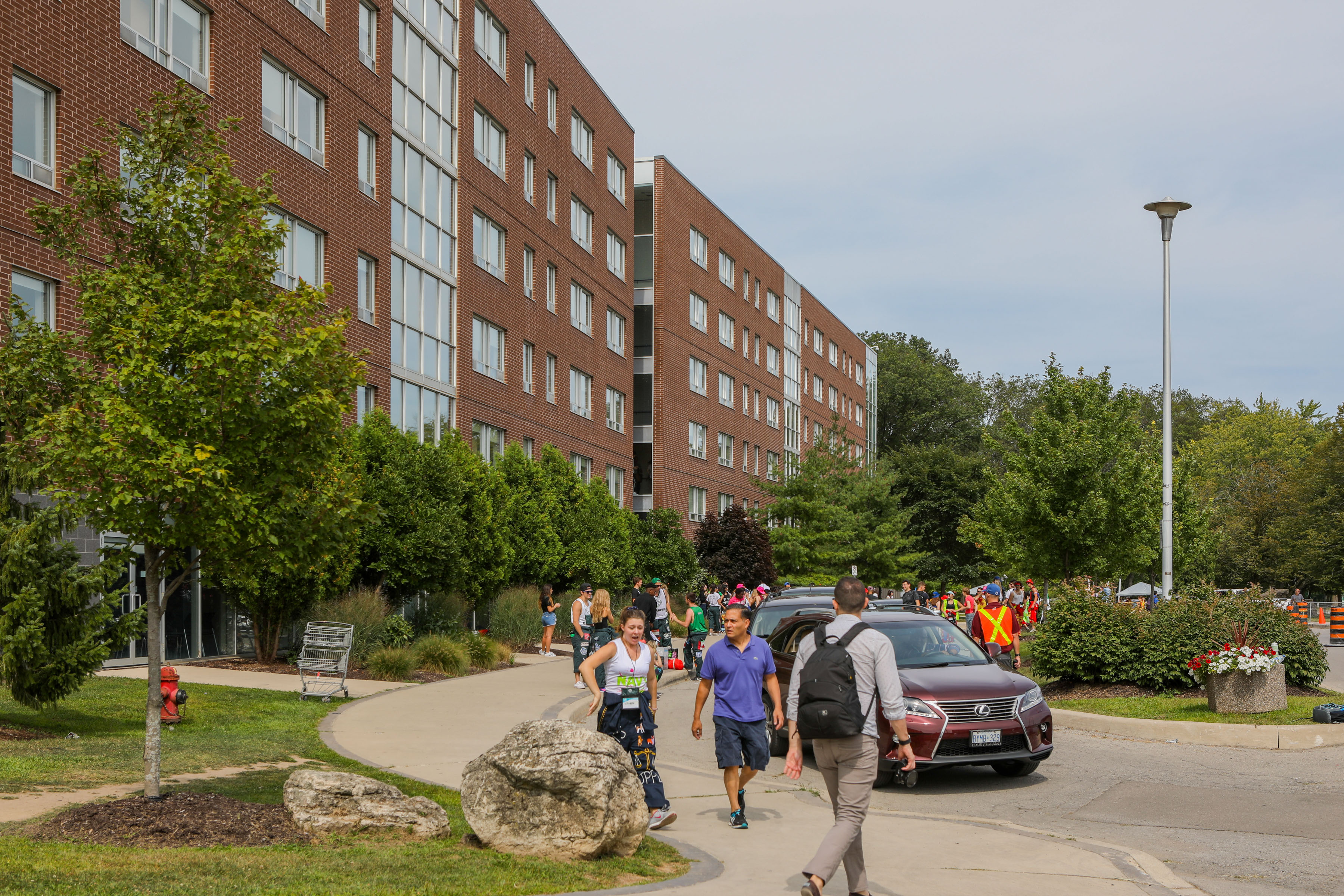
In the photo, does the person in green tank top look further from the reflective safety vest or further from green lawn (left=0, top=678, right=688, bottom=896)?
green lawn (left=0, top=678, right=688, bottom=896)

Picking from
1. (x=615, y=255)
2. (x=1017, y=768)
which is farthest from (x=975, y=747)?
(x=615, y=255)

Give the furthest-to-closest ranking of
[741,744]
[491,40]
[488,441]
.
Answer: [491,40], [488,441], [741,744]

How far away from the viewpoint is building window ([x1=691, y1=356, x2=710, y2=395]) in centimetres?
5616

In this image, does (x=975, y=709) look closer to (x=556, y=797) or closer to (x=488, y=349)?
(x=556, y=797)

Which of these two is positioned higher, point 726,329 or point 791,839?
point 726,329

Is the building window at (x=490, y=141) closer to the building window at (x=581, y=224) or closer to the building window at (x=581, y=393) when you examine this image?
the building window at (x=581, y=224)

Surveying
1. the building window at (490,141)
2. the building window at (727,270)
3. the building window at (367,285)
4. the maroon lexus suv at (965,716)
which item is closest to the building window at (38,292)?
the building window at (367,285)

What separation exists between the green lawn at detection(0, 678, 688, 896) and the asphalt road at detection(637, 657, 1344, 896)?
8.18 ft

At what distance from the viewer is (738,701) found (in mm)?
9469

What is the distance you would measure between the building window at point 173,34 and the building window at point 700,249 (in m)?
33.8

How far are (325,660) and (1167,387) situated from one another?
46.6 feet

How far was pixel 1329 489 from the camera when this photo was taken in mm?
73250

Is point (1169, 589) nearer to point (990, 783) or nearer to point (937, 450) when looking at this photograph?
point (990, 783)

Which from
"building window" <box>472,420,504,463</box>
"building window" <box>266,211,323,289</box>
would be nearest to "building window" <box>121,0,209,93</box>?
"building window" <box>266,211,323,289</box>
